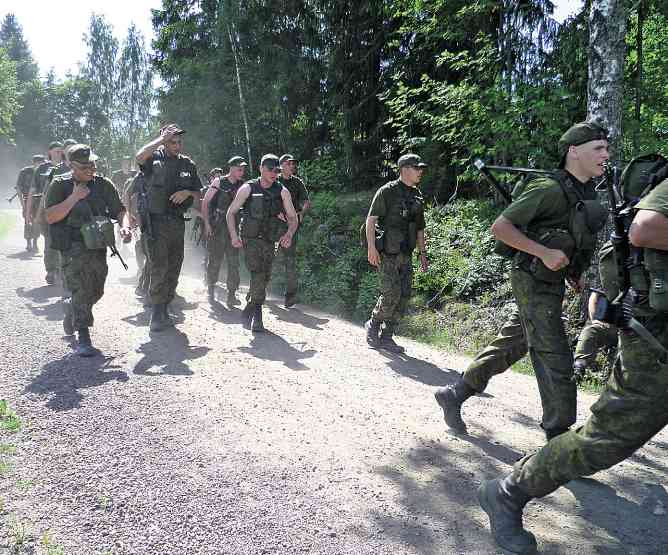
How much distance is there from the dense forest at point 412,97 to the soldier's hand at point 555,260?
13.0ft

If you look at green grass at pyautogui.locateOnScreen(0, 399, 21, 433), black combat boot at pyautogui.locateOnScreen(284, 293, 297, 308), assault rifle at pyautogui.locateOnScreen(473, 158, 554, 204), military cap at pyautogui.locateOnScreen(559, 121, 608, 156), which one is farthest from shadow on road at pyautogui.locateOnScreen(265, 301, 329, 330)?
military cap at pyautogui.locateOnScreen(559, 121, 608, 156)

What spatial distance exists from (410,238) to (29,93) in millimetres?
68035

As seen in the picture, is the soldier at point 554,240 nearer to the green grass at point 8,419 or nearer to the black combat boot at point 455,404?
the black combat boot at point 455,404

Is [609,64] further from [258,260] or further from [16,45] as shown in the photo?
[16,45]

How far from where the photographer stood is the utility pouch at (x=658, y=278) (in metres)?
2.23

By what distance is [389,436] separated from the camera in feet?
13.3

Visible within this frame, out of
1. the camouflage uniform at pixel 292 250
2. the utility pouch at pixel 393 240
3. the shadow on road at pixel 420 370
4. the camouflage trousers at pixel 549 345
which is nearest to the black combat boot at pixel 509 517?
the camouflage trousers at pixel 549 345

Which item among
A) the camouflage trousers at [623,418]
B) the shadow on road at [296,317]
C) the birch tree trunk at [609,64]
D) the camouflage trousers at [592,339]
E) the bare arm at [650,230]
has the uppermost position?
the birch tree trunk at [609,64]

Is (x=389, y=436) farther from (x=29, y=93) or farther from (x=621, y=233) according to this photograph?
(x=29, y=93)

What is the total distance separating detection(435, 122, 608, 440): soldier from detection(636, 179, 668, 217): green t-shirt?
0.87m

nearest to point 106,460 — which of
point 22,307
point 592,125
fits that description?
point 592,125

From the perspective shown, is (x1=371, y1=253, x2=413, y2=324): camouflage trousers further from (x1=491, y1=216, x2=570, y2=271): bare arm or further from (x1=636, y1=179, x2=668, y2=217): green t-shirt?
(x1=636, y1=179, x2=668, y2=217): green t-shirt

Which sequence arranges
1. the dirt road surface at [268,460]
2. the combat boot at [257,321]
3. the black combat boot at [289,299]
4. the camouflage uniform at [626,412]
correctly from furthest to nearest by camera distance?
the black combat boot at [289,299], the combat boot at [257,321], the dirt road surface at [268,460], the camouflage uniform at [626,412]

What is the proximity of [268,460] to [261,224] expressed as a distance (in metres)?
4.20
